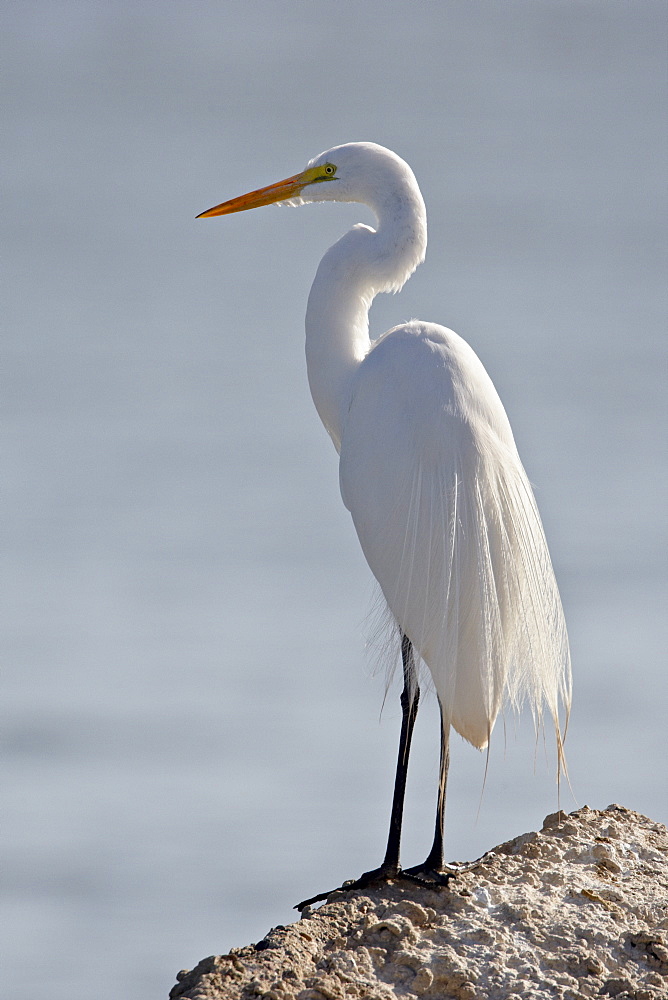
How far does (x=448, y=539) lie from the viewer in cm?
435

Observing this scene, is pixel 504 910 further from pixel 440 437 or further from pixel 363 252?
pixel 363 252

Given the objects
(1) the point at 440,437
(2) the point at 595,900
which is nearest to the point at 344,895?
(2) the point at 595,900

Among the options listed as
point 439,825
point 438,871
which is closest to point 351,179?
point 439,825

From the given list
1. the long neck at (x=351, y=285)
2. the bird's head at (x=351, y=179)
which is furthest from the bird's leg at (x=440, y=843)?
the bird's head at (x=351, y=179)

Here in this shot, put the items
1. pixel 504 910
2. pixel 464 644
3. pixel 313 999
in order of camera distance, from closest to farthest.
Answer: pixel 313 999 < pixel 504 910 < pixel 464 644

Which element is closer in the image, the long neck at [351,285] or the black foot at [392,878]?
the black foot at [392,878]

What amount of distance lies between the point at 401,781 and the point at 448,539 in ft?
2.89

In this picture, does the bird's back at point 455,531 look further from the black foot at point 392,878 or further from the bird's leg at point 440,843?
the black foot at point 392,878

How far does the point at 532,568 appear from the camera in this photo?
14.7ft

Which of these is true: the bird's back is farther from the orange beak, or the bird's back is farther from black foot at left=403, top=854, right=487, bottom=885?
the orange beak

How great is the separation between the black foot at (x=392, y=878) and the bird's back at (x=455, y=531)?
50cm

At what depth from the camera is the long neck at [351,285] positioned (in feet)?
16.3

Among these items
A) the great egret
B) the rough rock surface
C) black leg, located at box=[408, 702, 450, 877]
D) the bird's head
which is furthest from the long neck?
the rough rock surface

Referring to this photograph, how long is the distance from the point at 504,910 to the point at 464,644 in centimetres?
91
